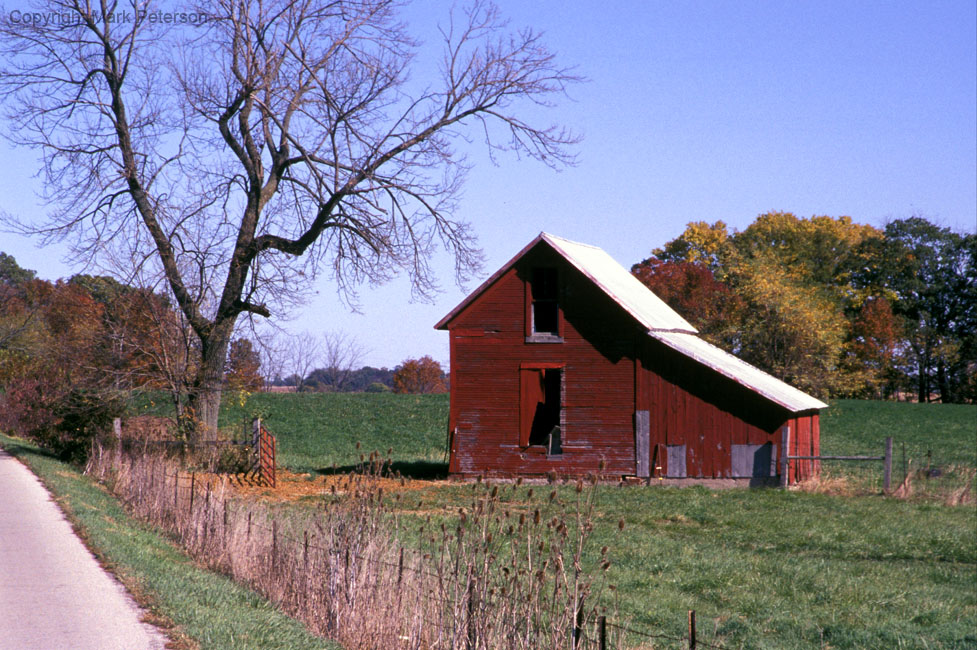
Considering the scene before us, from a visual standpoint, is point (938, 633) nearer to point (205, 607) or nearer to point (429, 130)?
point (205, 607)

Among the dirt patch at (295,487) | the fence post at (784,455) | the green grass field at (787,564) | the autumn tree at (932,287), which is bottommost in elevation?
the green grass field at (787,564)

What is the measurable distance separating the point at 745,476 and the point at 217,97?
61.5ft

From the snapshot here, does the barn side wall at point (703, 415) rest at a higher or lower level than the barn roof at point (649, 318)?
lower

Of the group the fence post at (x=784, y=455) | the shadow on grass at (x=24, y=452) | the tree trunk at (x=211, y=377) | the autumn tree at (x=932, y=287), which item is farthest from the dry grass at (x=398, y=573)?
the autumn tree at (x=932, y=287)

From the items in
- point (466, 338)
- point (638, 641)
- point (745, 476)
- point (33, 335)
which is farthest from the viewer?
point (33, 335)

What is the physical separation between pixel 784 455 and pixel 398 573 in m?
17.8

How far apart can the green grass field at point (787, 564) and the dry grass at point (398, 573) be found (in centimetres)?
164

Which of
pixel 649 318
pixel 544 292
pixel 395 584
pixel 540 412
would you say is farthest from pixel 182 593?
pixel 540 412

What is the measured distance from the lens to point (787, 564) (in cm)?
1470

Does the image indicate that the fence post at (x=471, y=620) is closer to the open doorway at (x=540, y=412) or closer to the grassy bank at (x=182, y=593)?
the grassy bank at (x=182, y=593)

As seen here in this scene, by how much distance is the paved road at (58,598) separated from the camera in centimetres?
787

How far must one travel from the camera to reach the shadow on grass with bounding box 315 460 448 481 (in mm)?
27628

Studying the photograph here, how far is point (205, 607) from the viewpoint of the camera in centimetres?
891

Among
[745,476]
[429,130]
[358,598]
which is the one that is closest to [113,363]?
[429,130]
